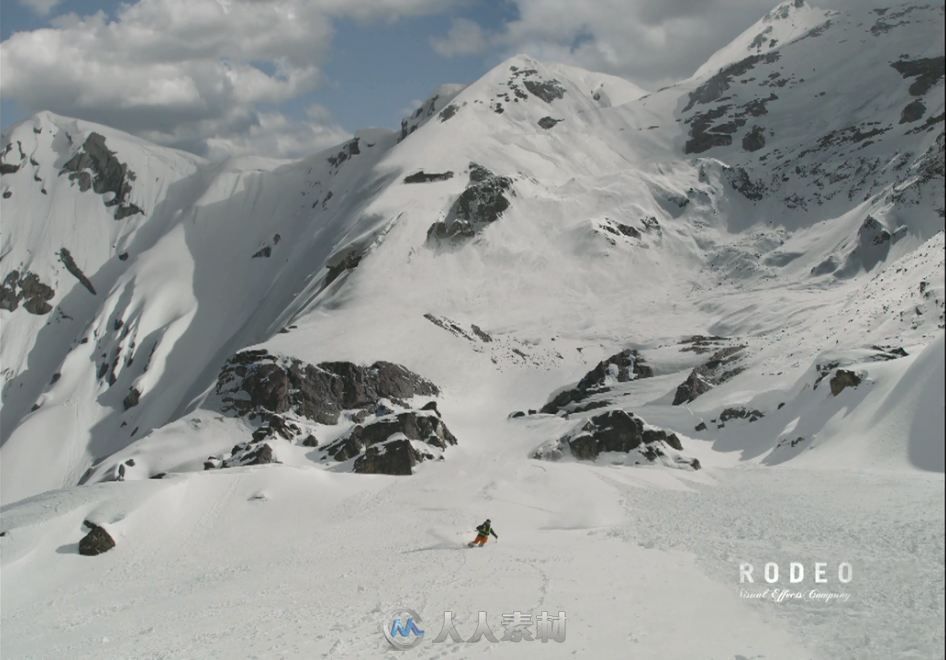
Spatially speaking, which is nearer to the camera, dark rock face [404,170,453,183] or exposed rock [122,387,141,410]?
exposed rock [122,387,141,410]

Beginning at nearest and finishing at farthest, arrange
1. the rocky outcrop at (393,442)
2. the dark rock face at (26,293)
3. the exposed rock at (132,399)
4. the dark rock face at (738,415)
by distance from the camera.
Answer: the rocky outcrop at (393,442) → the dark rock face at (738,415) → the exposed rock at (132,399) → the dark rock face at (26,293)

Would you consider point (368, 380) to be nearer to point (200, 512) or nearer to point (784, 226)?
point (200, 512)

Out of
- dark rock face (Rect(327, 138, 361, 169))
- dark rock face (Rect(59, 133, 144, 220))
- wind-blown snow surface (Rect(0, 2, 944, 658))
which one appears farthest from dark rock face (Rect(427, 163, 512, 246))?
dark rock face (Rect(59, 133, 144, 220))

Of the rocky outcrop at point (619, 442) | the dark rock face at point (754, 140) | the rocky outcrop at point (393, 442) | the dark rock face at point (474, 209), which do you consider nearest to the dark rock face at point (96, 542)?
the rocky outcrop at point (393, 442)

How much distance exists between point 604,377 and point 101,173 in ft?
377

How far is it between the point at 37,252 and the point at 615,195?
90.3 meters

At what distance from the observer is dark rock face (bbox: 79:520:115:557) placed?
21.2 metres

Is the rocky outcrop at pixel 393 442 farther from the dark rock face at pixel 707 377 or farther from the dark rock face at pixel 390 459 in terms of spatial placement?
the dark rock face at pixel 707 377

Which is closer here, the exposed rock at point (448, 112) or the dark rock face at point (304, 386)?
the dark rock face at point (304, 386)

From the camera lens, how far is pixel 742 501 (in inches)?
706

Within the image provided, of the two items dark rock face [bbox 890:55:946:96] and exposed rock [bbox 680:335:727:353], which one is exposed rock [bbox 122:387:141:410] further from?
dark rock face [bbox 890:55:946:96]

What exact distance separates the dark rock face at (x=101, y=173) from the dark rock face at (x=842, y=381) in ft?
407

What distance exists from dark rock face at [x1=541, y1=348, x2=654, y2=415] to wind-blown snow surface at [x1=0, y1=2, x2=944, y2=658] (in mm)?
1616

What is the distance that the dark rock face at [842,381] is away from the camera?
90.5ft
